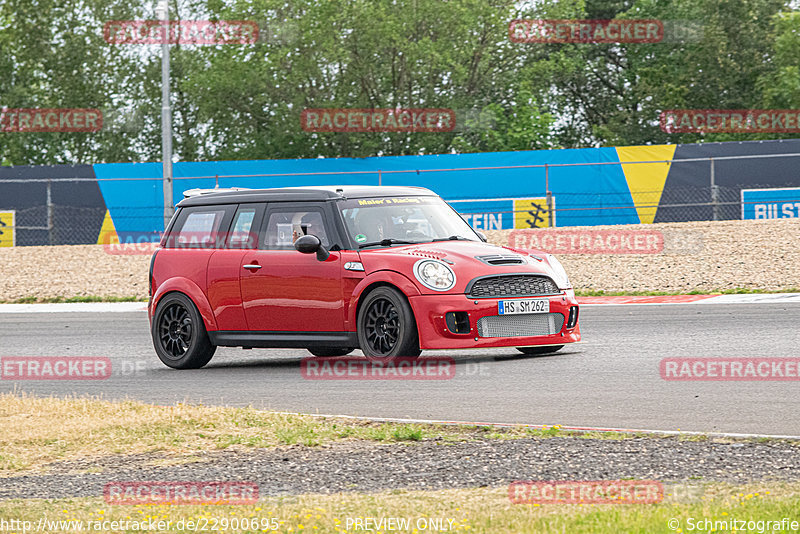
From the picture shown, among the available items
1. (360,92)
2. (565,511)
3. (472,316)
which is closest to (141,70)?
(360,92)

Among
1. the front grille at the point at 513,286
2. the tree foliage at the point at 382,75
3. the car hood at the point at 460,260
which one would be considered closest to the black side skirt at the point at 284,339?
the car hood at the point at 460,260

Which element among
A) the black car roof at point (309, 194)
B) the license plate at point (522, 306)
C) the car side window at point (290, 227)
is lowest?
the license plate at point (522, 306)

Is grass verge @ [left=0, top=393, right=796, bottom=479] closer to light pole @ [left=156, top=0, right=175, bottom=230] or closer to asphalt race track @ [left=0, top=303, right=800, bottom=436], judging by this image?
asphalt race track @ [left=0, top=303, right=800, bottom=436]

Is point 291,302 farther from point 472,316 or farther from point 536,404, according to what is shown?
point 536,404

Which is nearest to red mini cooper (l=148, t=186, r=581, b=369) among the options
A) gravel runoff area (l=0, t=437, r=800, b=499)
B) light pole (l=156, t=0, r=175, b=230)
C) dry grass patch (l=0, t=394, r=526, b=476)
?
dry grass patch (l=0, t=394, r=526, b=476)

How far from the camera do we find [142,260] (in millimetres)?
28250

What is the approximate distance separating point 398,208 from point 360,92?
27.0 m

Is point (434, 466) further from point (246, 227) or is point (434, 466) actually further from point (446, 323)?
point (246, 227)

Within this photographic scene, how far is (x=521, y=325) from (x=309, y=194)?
8.32 feet

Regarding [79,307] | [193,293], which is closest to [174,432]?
[193,293]

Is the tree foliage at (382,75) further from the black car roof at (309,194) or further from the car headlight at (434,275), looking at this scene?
the car headlight at (434,275)

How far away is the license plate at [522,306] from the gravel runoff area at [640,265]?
9.87 meters

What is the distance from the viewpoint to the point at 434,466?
7.09m

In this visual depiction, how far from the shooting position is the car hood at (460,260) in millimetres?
11532
